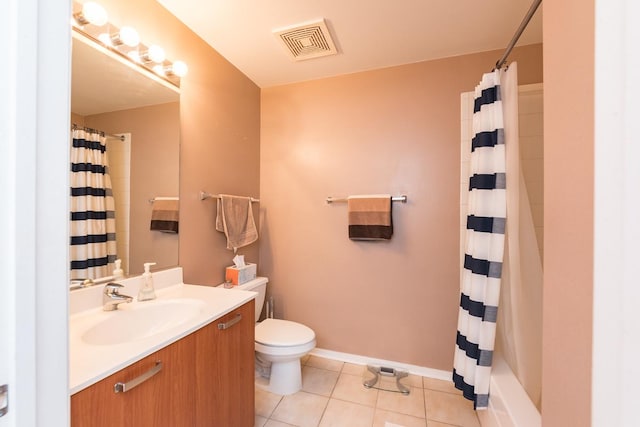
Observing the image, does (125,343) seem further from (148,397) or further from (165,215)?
(165,215)

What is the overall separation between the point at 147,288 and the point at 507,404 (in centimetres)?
173

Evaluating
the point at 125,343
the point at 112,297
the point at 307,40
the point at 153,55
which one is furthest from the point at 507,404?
the point at 153,55

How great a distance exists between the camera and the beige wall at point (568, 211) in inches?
20.1

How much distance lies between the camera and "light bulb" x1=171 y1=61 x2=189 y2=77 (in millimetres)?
1461

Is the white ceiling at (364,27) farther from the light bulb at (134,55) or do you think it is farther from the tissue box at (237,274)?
the tissue box at (237,274)

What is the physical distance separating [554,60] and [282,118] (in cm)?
195

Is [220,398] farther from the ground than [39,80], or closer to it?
closer to it

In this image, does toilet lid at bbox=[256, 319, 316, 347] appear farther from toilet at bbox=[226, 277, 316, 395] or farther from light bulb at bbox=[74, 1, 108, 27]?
light bulb at bbox=[74, 1, 108, 27]

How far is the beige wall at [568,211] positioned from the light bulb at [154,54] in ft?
5.35

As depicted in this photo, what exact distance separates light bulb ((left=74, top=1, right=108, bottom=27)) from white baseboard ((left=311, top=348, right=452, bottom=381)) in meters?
2.44

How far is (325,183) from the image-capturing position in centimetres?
220

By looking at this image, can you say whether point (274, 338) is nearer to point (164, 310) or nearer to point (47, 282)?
point (164, 310)

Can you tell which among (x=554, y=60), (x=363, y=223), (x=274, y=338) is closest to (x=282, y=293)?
(x=274, y=338)

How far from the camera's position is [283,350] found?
1.64m
